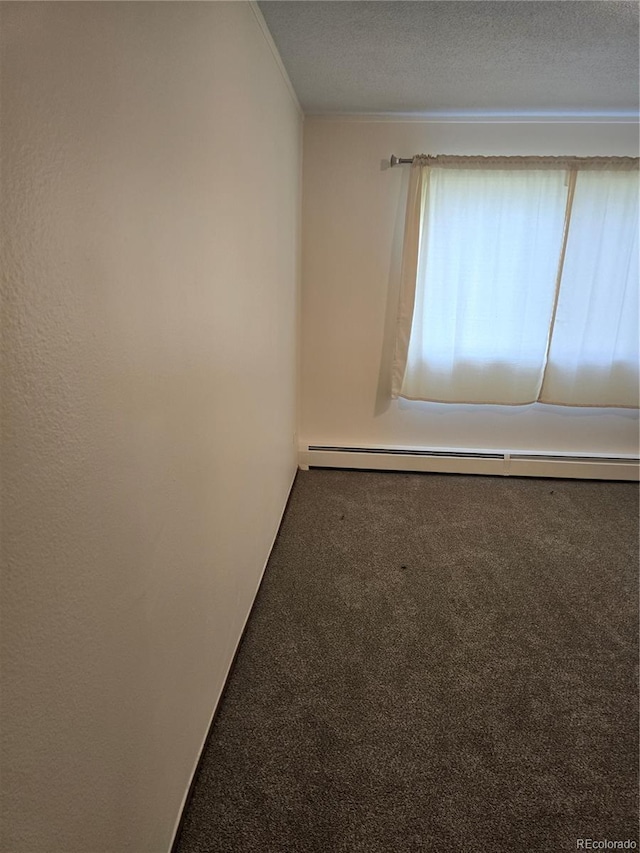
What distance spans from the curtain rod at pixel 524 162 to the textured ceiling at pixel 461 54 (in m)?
0.26

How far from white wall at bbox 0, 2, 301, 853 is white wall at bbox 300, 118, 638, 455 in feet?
5.65

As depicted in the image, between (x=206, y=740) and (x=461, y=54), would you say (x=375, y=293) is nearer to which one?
(x=461, y=54)

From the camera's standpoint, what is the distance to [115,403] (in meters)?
0.86

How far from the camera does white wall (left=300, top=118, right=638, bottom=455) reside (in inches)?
126

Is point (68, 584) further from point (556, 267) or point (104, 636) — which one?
point (556, 267)

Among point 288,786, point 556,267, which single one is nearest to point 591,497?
point 556,267

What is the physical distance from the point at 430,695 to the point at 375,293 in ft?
8.18

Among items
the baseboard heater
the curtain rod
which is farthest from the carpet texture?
the curtain rod

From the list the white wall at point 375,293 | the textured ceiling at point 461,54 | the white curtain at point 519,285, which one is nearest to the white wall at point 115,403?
the textured ceiling at point 461,54

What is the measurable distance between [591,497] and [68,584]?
3.32 meters

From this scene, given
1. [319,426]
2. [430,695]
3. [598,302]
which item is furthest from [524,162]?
[430,695]

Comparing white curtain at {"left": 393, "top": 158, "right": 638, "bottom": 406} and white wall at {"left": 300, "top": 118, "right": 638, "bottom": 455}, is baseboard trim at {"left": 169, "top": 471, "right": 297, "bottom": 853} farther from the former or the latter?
white curtain at {"left": 393, "top": 158, "right": 638, "bottom": 406}

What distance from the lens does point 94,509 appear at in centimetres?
81

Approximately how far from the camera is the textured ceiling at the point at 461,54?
1.88 meters
